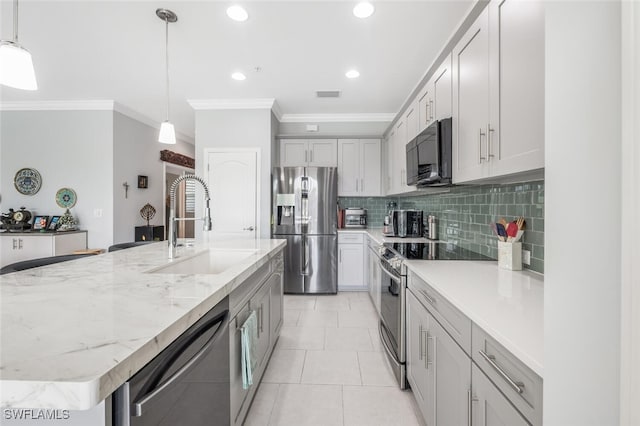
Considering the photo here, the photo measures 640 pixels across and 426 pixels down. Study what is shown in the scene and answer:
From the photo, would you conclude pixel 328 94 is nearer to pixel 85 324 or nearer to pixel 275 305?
pixel 275 305

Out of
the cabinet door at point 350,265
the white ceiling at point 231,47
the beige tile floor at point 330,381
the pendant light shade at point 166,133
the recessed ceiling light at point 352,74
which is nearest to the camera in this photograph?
the beige tile floor at point 330,381

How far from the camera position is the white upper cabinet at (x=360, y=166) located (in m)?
4.62

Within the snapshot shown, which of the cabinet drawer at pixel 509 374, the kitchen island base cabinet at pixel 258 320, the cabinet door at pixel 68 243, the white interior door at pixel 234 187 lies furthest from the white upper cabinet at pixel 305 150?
the cabinet drawer at pixel 509 374

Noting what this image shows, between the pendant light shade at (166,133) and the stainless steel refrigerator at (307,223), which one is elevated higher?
the pendant light shade at (166,133)

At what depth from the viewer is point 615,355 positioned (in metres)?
0.44

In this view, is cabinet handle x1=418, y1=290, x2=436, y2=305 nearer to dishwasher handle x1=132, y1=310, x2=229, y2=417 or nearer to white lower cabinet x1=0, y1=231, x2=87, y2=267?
dishwasher handle x1=132, y1=310, x2=229, y2=417

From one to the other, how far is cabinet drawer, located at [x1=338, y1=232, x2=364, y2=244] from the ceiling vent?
75.7 inches

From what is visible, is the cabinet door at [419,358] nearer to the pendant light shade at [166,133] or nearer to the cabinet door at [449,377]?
the cabinet door at [449,377]

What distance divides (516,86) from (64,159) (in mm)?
5495

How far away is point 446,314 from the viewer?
4.28 ft

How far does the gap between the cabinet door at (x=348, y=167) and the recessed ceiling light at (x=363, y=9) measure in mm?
2405

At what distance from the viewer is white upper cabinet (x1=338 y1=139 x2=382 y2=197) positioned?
4.62 metres

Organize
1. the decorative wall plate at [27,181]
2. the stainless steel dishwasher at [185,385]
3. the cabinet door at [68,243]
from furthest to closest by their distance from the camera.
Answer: the decorative wall plate at [27,181]
the cabinet door at [68,243]
the stainless steel dishwasher at [185,385]

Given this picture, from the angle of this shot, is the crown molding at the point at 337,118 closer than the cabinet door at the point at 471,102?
No
